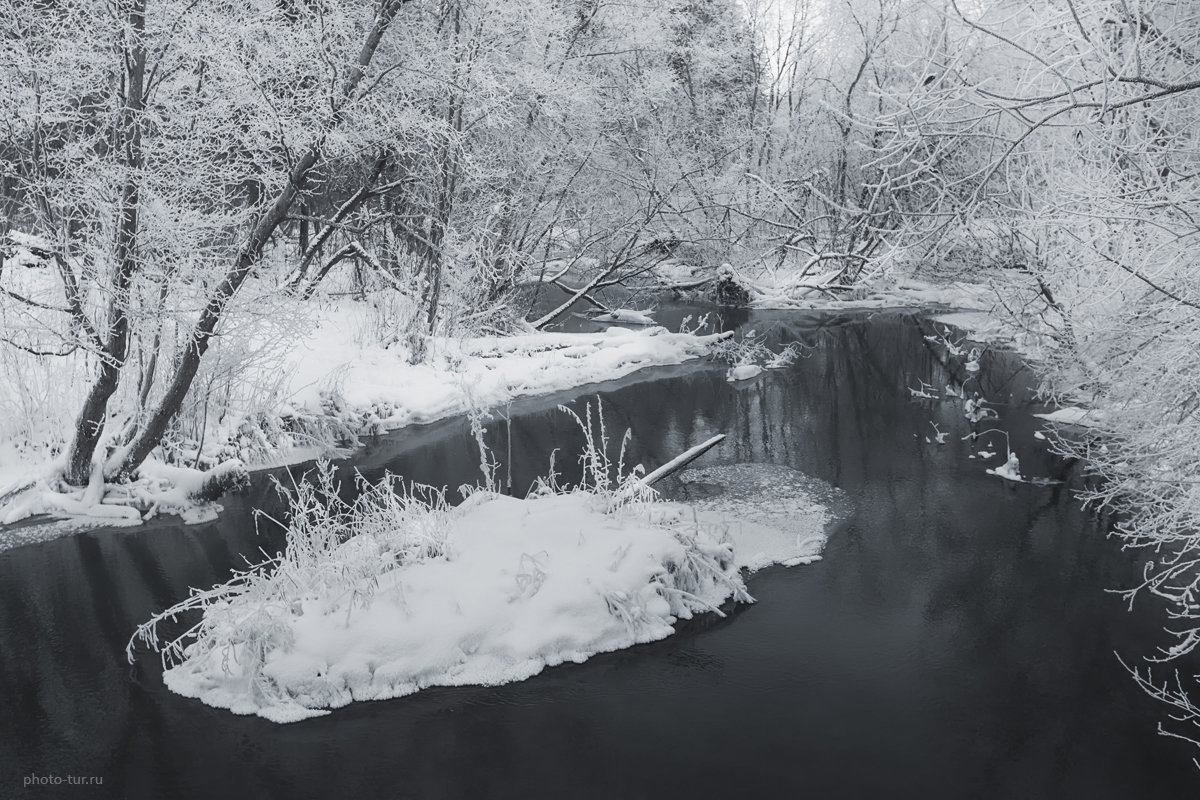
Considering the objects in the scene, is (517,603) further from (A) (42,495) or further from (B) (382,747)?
(A) (42,495)

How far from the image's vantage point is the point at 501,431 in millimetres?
13789

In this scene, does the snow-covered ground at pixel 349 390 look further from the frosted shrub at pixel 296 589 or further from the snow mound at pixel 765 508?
the snow mound at pixel 765 508

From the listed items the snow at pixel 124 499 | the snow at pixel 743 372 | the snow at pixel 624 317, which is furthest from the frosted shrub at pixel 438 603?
the snow at pixel 624 317

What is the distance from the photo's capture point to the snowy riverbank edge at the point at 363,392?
9891 millimetres

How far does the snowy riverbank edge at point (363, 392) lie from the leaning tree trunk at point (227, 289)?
518 millimetres

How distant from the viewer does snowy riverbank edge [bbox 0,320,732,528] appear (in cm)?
989

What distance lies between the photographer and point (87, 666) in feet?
23.5

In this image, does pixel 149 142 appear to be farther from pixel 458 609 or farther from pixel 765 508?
pixel 765 508

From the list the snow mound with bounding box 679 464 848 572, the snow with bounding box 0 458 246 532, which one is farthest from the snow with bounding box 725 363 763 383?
the snow with bounding box 0 458 246 532

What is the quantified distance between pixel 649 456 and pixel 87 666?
710 cm

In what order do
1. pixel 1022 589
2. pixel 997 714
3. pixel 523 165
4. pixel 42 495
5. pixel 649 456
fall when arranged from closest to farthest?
pixel 997 714, pixel 1022 589, pixel 42 495, pixel 649 456, pixel 523 165

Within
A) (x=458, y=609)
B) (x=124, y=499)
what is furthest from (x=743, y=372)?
(x=458, y=609)

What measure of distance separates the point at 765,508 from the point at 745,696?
363 centimetres

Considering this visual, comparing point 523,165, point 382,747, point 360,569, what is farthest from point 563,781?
point 523,165
